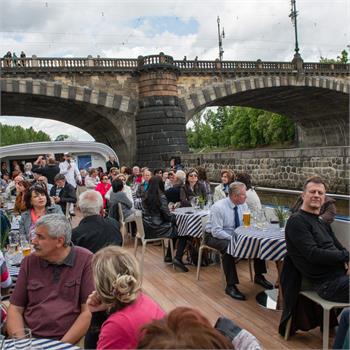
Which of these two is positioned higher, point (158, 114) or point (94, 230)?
point (158, 114)

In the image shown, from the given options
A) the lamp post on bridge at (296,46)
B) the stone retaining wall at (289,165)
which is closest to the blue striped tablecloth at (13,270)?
the stone retaining wall at (289,165)

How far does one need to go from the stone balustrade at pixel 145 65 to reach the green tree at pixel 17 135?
44.9 metres

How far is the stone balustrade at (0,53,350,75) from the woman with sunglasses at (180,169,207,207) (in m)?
15.9

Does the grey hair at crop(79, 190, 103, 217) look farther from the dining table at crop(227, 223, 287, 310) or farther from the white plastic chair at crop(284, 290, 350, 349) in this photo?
the white plastic chair at crop(284, 290, 350, 349)

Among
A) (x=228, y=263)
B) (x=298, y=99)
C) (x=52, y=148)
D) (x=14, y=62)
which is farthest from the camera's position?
(x=298, y=99)

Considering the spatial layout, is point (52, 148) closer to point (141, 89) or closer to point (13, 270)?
point (141, 89)

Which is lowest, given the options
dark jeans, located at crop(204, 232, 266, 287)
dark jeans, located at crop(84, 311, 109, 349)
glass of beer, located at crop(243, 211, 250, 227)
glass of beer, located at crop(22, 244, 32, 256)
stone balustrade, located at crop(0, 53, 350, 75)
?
dark jeans, located at crop(204, 232, 266, 287)

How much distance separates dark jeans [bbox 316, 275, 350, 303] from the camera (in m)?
2.82

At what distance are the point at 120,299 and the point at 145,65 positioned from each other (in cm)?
2067

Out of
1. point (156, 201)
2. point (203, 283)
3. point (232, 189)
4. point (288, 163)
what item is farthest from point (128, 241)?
point (288, 163)

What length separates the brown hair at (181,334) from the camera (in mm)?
1041

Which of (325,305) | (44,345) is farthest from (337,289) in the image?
(44,345)

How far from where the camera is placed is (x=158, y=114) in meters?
21.5

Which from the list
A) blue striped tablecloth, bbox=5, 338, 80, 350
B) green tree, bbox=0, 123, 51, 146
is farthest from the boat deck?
green tree, bbox=0, 123, 51, 146
